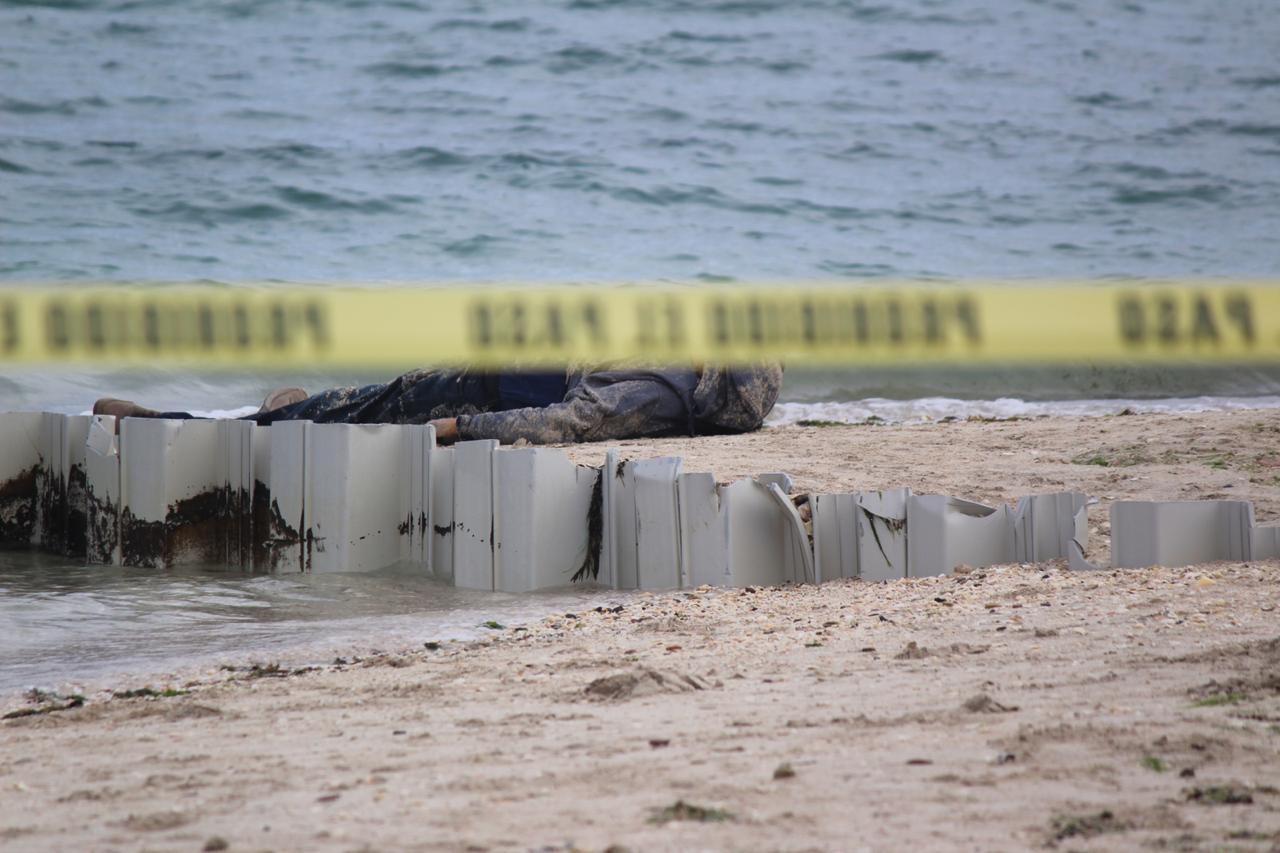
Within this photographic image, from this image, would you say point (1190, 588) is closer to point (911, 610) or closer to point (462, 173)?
point (911, 610)

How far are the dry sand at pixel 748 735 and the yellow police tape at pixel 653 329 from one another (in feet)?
13.0

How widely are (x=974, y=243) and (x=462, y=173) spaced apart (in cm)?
751

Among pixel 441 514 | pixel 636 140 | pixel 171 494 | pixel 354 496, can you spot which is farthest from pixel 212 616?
pixel 636 140

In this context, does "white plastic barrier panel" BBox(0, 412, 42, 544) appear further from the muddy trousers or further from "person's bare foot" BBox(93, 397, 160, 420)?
the muddy trousers

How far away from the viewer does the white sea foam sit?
9000mm

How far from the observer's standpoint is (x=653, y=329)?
9469 mm

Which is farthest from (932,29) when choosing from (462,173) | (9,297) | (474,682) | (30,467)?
(474,682)

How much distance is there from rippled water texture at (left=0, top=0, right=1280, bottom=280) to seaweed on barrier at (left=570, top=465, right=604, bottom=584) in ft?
41.1

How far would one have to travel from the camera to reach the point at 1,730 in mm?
3193

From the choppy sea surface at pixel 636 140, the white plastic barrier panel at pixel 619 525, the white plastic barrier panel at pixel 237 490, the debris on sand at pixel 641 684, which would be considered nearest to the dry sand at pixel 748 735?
the debris on sand at pixel 641 684

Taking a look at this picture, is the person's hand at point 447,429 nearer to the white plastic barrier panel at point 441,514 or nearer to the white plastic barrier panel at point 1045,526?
the white plastic barrier panel at point 441,514

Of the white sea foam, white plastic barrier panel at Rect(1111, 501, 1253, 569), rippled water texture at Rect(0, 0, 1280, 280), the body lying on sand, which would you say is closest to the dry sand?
white plastic barrier panel at Rect(1111, 501, 1253, 569)

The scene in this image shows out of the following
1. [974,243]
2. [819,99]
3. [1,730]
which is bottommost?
[1,730]

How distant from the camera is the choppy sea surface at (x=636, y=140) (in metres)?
18.8
